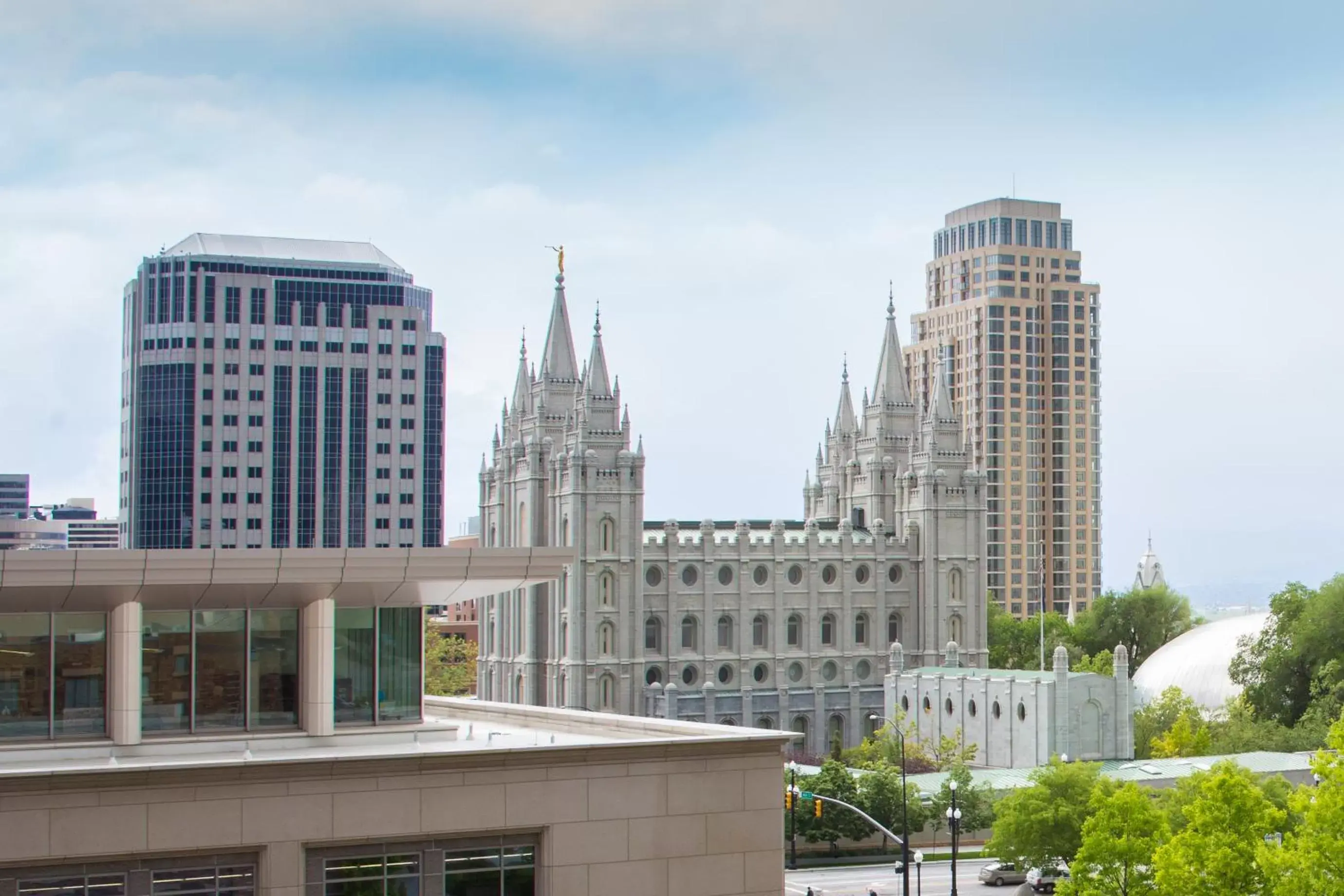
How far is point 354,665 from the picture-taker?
28.9 metres

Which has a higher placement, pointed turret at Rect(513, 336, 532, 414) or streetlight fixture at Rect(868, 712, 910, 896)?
pointed turret at Rect(513, 336, 532, 414)

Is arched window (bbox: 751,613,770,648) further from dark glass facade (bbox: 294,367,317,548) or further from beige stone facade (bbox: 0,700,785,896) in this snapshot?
beige stone facade (bbox: 0,700,785,896)

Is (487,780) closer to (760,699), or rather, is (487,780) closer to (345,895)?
(345,895)

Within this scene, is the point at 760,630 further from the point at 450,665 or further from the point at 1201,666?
the point at 450,665

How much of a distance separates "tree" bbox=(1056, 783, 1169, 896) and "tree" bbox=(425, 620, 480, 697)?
9563 centimetres

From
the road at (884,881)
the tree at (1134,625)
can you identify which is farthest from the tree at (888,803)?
the tree at (1134,625)

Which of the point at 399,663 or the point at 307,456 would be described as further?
the point at 307,456

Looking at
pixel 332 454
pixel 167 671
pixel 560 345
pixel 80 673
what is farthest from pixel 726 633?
pixel 80 673

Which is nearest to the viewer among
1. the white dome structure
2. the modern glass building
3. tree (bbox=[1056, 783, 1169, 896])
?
tree (bbox=[1056, 783, 1169, 896])

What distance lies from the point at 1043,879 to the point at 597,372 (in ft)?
215

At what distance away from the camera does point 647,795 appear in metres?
27.0

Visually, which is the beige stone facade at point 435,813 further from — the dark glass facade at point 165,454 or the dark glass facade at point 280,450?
the dark glass facade at point 165,454

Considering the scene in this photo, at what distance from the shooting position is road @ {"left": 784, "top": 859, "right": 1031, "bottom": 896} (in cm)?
7200

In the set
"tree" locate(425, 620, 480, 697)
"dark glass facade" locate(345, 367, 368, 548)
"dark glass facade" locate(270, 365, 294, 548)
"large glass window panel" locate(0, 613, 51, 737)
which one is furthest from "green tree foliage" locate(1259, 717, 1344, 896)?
"dark glass facade" locate(345, 367, 368, 548)
